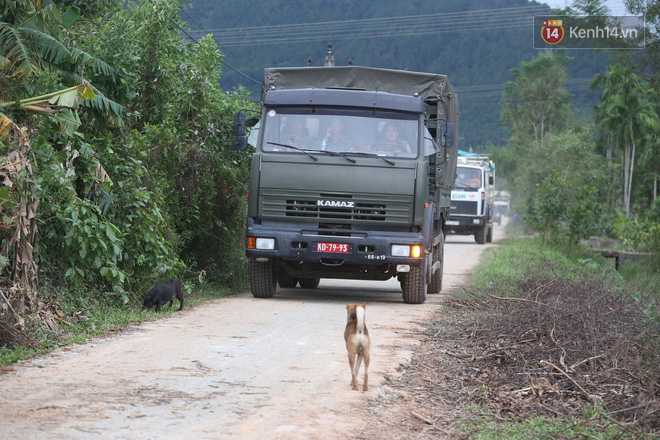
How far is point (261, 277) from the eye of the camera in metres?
13.2

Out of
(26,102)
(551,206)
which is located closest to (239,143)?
(26,102)

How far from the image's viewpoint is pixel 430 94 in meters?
13.9

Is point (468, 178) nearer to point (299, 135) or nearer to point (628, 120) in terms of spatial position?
point (299, 135)

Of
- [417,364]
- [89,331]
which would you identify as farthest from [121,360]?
[417,364]

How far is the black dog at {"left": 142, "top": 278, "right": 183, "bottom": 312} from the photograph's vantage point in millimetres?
10797

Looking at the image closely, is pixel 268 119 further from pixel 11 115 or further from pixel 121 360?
pixel 121 360

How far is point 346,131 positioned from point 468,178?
19979mm

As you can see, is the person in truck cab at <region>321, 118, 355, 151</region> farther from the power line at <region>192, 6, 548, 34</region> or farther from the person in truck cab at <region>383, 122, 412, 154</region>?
the power line at <region>192, 6, 548, 34</region>

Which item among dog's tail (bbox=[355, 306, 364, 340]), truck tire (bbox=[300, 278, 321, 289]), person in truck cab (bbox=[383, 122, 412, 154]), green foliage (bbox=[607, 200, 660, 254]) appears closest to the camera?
dog's tail (bbox=[355, 306, 364, 340])

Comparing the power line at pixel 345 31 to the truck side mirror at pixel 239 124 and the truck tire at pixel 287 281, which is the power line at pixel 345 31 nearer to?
the truck tire at pixel 287 281

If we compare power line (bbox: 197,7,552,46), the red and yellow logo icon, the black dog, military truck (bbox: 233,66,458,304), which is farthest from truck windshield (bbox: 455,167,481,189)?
the black dog

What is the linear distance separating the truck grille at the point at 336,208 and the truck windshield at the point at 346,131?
67 centimetres

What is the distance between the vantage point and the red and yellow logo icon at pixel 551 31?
27472 millimetres

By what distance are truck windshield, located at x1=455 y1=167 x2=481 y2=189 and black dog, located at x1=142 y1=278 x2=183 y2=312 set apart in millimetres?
21873
